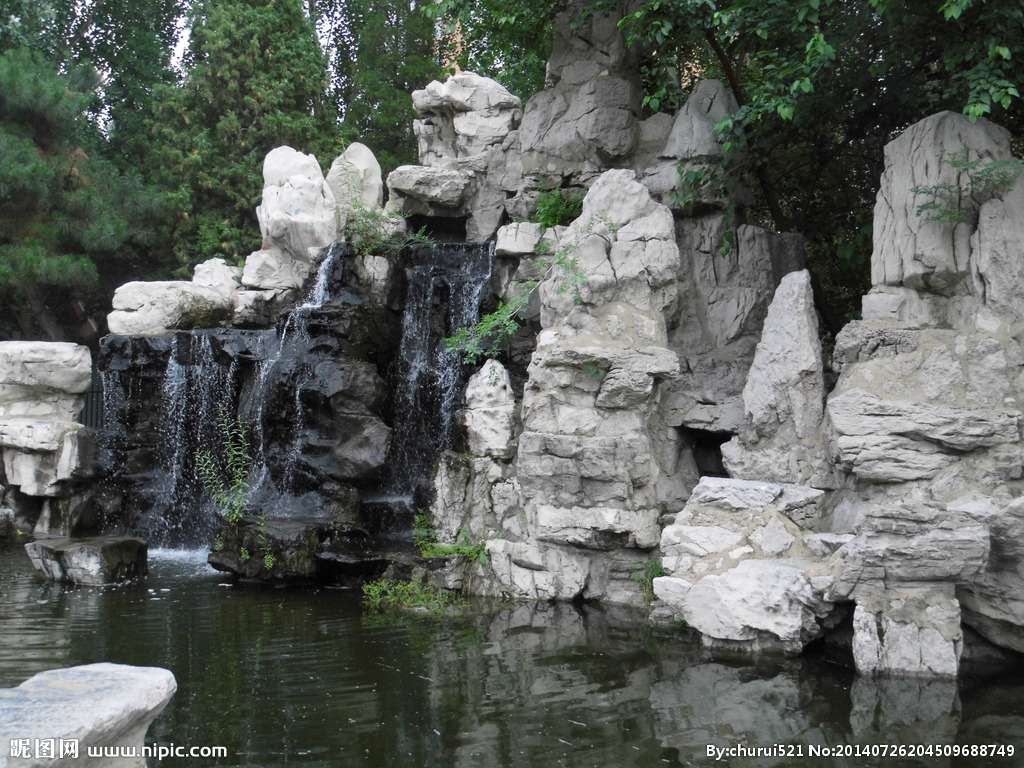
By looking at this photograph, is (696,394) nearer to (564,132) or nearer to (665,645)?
(665,645)

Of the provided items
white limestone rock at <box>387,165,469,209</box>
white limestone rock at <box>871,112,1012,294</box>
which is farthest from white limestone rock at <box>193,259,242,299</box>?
white limestone rock at <box>871,112,1012,294</box>

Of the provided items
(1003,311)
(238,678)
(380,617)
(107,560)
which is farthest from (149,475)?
(1003,311)

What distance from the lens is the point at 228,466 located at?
42.6 feet

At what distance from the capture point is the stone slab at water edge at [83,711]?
10.9 ft

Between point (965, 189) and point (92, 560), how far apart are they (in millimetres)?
9660

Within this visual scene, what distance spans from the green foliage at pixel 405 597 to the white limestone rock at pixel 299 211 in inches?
277

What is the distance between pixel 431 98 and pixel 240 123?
760cm

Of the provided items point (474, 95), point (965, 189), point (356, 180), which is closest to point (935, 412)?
point (965, 189)

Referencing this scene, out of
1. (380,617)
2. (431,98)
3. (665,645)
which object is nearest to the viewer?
(665,645)

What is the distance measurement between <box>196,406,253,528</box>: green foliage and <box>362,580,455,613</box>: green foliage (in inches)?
97.0

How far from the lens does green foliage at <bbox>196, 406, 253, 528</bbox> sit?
1146 cm

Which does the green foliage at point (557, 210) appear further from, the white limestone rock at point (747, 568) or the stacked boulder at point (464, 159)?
the white limestone rock at point (747, 568)

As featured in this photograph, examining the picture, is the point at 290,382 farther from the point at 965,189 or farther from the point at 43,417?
the point at 965,189

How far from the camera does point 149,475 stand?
45.4ft
